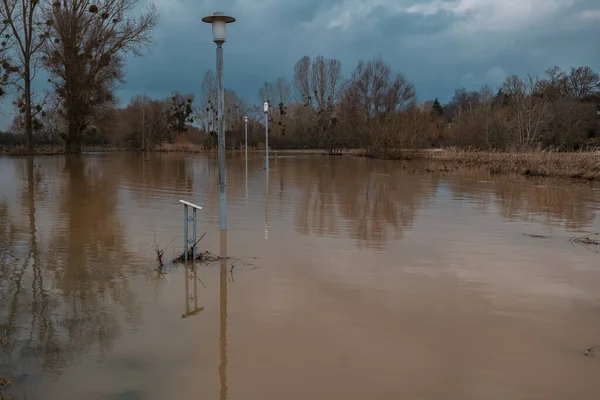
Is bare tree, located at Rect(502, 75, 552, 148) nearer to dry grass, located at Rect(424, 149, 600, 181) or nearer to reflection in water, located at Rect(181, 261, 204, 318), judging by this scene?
dry grass, located at Rect(424, 149, 600, 181)

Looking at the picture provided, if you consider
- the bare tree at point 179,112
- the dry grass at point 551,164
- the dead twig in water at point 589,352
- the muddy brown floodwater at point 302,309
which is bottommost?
the dead twig in water at point 589,352

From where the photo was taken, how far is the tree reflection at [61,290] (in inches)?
161

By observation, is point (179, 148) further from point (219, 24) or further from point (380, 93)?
point (219, 24)

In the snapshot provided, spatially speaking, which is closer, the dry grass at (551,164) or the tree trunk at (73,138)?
the dry grass at (551,164)

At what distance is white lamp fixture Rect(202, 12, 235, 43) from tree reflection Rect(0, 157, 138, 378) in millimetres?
3375

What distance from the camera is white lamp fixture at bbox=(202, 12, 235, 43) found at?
680 centimetres

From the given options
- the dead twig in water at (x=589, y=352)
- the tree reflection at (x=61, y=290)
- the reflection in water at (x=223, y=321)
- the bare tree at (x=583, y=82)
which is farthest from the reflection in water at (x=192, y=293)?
the bare tree at (x=583, y=82)

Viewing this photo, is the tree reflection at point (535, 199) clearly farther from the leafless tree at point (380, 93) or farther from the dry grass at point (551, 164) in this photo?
the leafless tree at point (380, 93)

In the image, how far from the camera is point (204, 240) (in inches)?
321

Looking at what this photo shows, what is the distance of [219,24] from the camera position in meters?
6.85

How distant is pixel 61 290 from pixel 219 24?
159 inches

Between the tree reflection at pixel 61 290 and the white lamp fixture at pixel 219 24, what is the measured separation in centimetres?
337

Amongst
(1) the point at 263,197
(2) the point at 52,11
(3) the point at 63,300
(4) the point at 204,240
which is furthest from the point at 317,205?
(2) the point at 52,11

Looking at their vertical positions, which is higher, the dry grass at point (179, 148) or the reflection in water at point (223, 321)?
the dry grass at point (179, 148)
